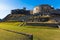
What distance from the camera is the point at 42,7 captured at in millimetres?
77562

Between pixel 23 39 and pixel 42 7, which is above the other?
pixel 42 7

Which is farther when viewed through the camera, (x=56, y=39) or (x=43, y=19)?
(x=43, y=19)

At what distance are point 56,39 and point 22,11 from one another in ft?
234

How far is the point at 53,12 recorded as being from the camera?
62.1 meters

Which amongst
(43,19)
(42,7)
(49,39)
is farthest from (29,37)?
(42,7)

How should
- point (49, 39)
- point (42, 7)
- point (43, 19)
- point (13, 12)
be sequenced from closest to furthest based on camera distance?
point (49, 39)
point (43, 19)
point (42, 7)
point (13, 12)

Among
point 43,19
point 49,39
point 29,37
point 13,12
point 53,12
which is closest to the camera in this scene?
point 29,37

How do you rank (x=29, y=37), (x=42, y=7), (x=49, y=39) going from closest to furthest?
(x=29, y=37) < (x=49, y=39) < (x=42, y=7)

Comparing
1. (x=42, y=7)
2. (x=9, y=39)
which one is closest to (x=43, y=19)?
(x=42, y=7)

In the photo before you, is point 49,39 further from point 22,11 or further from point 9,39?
point 22,11

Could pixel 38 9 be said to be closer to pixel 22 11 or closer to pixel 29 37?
pixel 22 11

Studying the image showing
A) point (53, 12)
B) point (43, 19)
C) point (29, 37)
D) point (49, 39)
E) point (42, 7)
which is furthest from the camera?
point (42, 7)

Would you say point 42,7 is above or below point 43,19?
above

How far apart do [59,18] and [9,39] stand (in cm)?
3846
